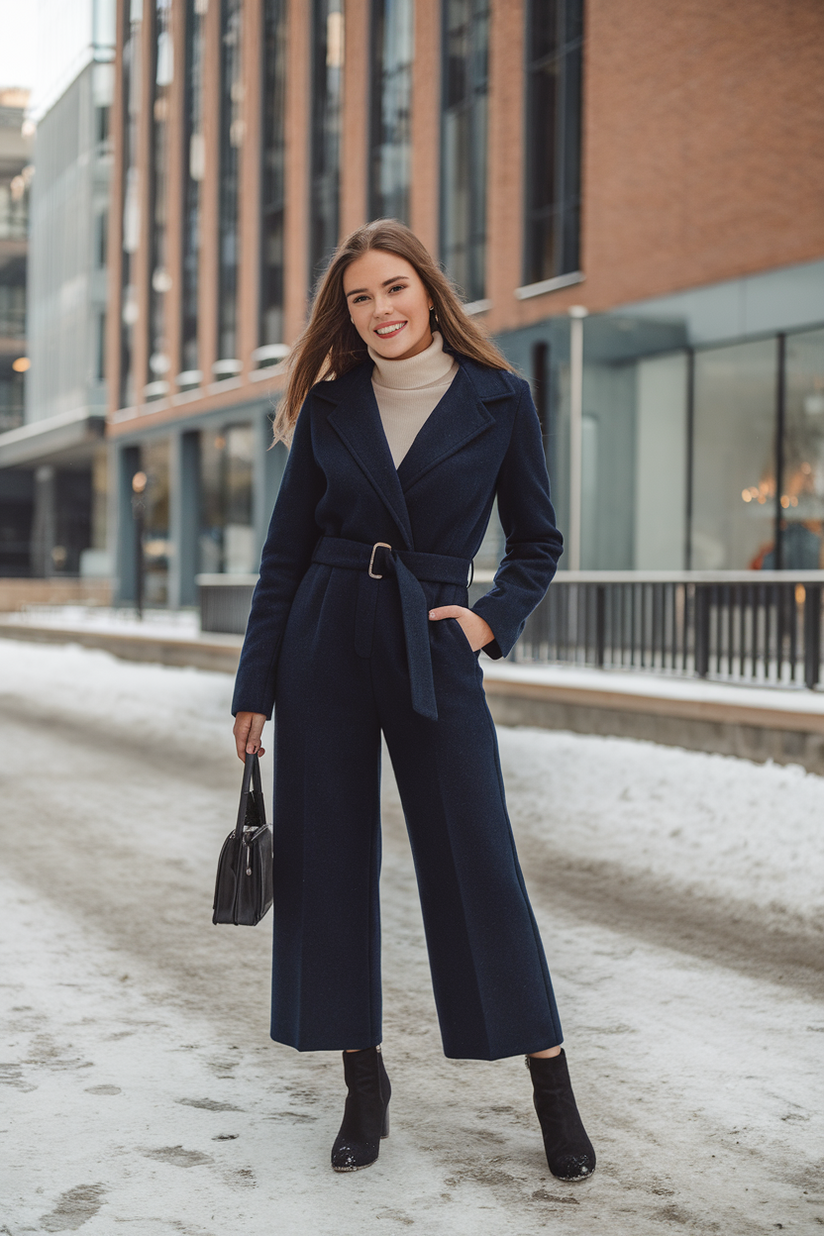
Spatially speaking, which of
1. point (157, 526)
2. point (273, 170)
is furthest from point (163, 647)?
point (157, 526)

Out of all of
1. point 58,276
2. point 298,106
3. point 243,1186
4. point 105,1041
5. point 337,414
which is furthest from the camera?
point 58,276

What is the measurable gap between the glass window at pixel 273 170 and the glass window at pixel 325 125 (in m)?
1.82

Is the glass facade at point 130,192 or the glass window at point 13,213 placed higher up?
the glass window at point 13,213

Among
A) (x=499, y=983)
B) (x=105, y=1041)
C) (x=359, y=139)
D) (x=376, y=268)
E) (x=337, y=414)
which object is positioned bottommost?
(x=105, y=1041)

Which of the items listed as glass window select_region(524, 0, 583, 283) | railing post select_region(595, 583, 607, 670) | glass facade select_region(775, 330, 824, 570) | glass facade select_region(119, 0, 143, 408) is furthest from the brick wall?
glass facade select_region(119, 0, 143, 408)

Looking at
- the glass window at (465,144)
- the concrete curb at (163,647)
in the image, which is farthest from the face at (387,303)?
the glass window at (465,144)

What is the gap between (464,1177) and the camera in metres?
2.96

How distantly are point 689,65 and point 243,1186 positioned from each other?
57.3 ft

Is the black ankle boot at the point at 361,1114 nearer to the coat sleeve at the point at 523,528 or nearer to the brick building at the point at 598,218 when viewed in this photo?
the coat sleeve at the point at 523,528

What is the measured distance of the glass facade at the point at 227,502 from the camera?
32094 millimetres

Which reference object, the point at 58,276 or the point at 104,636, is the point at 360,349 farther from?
the point at 58,276

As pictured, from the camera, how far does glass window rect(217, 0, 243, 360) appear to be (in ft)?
109

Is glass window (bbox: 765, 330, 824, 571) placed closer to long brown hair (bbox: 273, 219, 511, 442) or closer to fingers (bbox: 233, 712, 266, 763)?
long brown hair (bbox: 273, 219, 511, 442)

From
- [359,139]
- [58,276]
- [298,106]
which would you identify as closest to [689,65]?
[359,139]
